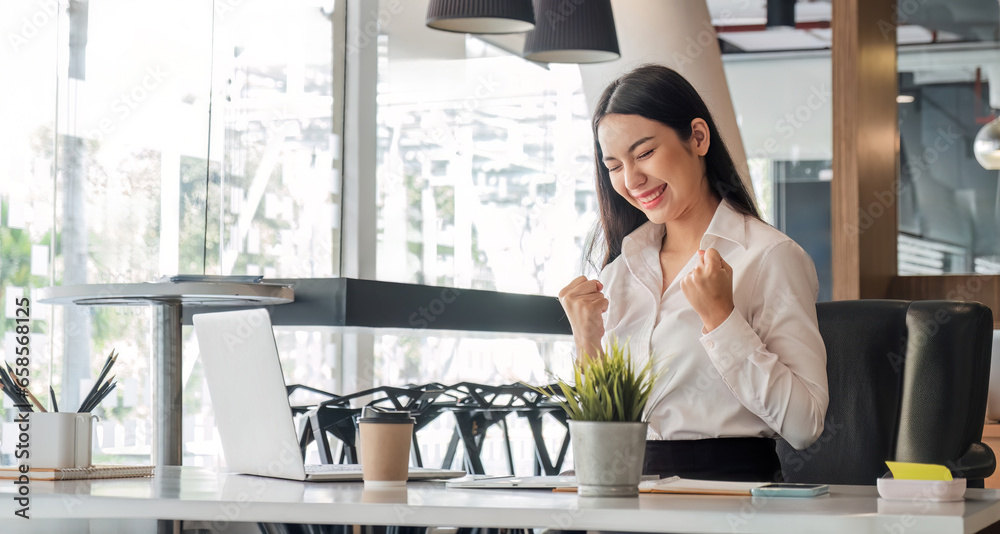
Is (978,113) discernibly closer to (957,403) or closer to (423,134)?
(423,134)

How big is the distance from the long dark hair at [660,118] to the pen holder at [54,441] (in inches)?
38.9

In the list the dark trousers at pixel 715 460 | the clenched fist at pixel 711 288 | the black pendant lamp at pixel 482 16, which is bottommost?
the dark trousers at pixel 715 460

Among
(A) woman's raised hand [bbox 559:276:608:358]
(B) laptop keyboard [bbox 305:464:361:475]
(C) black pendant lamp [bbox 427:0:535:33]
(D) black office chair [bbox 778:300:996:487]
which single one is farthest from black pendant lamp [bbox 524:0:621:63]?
(B) laptop keyboard [bbox 305:464:361:475]

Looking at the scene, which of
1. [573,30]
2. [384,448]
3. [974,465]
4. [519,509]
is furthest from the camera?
[573,30]

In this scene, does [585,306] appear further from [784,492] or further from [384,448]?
[784,492]

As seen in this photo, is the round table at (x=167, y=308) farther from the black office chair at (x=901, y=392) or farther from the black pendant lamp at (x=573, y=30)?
the black pendant lamp at (x=573, y=30)

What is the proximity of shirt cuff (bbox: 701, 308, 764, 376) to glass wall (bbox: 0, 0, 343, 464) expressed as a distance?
8.73 feet

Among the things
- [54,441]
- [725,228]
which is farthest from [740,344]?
[54,441]

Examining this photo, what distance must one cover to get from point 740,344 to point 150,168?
310cm

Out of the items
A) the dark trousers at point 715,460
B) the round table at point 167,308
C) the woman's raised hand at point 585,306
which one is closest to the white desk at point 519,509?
the dark trousers at point 715,460

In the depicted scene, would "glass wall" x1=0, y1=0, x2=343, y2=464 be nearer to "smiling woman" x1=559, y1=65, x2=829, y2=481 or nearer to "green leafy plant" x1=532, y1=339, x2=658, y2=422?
"smiling woman" x1=559, y1=65, x2=829, y2=481

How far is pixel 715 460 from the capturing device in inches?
68.7

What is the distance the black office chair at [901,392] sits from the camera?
2148 mm

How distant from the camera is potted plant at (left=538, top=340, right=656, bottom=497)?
125 cm
